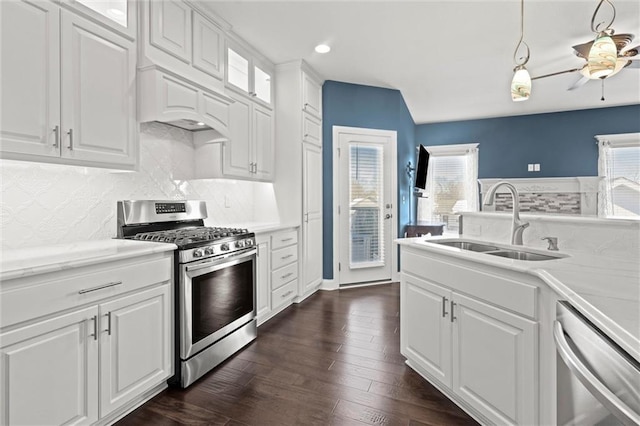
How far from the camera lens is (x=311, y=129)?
4.16 m

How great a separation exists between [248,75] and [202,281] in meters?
2.33

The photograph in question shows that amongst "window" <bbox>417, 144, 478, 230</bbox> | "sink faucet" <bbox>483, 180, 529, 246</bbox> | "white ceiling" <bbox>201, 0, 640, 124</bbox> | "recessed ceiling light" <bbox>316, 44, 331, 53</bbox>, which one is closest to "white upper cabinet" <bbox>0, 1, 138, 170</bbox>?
"white ceiling" <bbox>201, 0, 640, 124</bbox>

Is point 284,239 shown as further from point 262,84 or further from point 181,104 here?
point 262,84

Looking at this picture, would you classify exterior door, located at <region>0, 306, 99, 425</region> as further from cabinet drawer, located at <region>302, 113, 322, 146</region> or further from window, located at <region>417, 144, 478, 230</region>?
window, located at <region>417, 144, 478, 230</region>

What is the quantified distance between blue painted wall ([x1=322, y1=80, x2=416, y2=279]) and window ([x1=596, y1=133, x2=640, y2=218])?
12.9 ft

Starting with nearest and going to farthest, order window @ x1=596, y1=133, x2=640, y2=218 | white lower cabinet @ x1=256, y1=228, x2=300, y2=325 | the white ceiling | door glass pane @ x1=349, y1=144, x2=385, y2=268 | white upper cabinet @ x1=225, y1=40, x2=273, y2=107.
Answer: the white ceiling
white lower cabinet @ x1=256, y1=228, x2=300, y2=325
white upper cabinet @ x1=225, y1=40, x2=273, y2=107
door glass pane @ x1=349, y1=144, x2=385, y2=268
window @ x1=596, y1=133, x2=640, y2=218

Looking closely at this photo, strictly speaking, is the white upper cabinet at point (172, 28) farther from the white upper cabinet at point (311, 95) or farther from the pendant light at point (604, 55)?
the pendant light at point (604, 55)

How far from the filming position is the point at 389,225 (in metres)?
4.83

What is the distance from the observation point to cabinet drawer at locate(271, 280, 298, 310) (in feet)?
11.0

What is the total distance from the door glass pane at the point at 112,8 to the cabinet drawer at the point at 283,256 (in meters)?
2.22

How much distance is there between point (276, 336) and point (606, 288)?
95.8 inches

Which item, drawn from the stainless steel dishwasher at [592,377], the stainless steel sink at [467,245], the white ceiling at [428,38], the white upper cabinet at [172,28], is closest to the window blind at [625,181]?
the white ceiling at [428,38]

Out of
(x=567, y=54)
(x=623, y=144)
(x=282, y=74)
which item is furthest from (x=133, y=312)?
(x=623, y=144)

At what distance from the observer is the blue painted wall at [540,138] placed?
5.94 m
